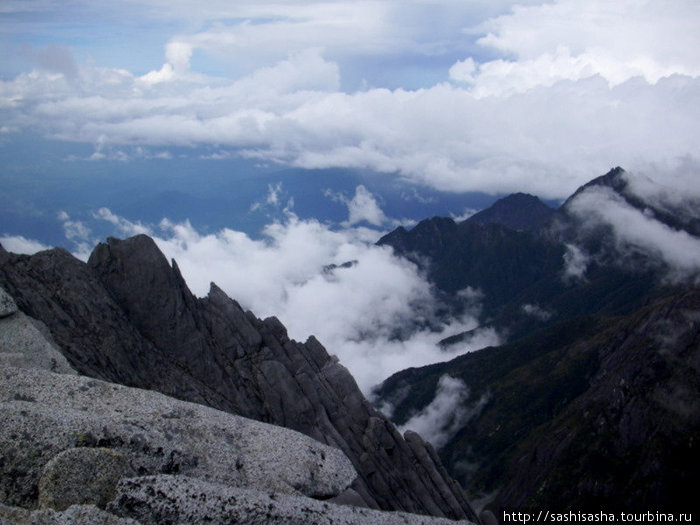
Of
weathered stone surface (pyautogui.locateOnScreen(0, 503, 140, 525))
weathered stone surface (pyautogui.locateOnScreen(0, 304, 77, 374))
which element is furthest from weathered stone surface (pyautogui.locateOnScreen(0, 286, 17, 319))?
weathered stone surface (pyautogui.locateOnScreen(0, 503, 140, 525))

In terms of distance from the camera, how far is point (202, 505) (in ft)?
86.2

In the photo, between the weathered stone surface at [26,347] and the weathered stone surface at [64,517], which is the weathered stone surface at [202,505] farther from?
the weathered stone surface at [26,347]

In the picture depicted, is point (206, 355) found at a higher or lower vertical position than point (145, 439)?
lower

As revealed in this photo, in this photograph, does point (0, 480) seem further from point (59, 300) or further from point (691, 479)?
point (691, 479)

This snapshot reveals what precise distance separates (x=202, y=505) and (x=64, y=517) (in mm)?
5740

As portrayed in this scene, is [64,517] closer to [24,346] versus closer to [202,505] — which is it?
[202,505]

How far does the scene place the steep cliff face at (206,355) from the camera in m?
64.3

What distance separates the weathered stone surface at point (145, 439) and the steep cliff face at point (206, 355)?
771 inches

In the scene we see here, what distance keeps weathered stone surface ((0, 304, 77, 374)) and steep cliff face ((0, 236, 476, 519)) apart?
258 inches

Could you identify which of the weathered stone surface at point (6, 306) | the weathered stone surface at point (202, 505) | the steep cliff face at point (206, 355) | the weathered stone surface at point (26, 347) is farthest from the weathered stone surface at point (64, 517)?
the steep cliff face at point (206, 355)

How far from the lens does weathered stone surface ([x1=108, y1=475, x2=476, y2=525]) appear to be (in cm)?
2530

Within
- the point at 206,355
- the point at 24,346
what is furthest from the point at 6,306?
the point at 206,355

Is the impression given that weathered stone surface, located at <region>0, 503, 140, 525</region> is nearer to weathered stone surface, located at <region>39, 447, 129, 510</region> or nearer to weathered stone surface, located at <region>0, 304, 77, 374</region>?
weathered stone surface, located at <region>39, 447, 129, 510</region>

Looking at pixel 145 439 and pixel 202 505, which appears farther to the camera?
pixel 145 439
